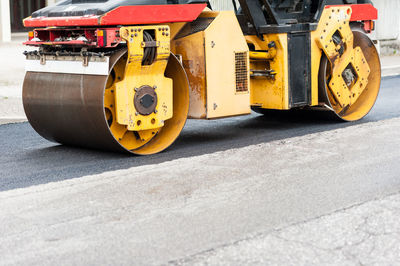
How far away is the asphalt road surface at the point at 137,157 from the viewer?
21.8 feet

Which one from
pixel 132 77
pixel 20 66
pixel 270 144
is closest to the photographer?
pixel 132 77

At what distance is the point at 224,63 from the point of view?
7.84 m

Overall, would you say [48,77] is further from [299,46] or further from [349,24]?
[349,24]

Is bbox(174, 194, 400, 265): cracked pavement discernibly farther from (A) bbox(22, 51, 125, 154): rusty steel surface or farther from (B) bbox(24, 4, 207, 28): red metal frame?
(B) bbox(24, 4, 207, 28): red metal frame

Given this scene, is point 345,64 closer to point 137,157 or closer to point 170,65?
point 170,65

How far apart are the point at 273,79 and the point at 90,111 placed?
254 centimetres

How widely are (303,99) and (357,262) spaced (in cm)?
471

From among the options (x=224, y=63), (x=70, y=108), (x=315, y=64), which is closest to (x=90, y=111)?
(x=70, y=108)

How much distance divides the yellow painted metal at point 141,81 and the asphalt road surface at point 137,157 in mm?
368

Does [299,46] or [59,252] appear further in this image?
[299,46]

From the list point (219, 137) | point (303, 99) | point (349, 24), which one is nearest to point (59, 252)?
point (219, 137)

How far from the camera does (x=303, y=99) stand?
8.76 m

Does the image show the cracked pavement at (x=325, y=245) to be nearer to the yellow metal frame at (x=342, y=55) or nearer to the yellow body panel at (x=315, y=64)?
the yellow body panel at (x=315, y=64)

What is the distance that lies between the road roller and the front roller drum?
0.01 m
